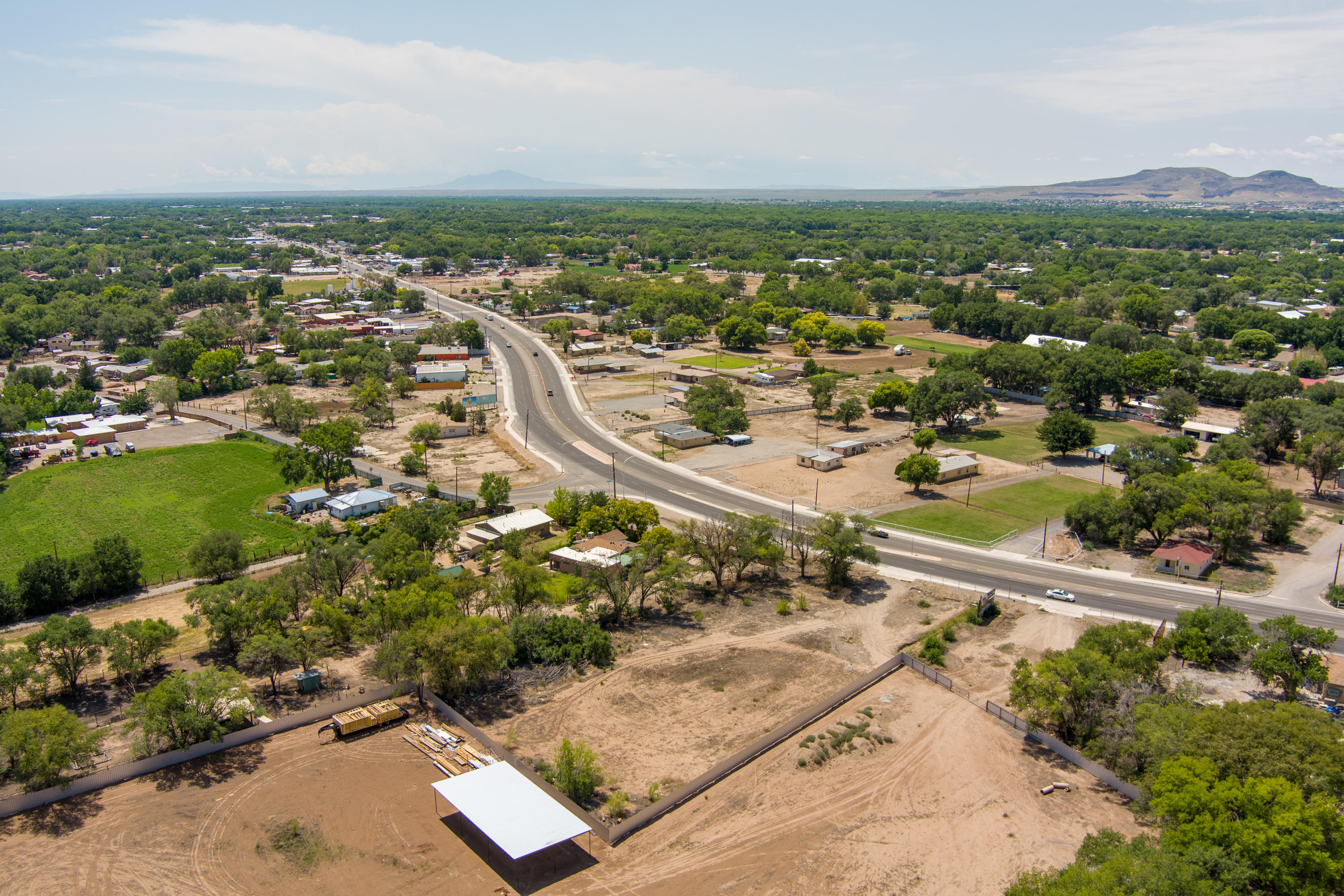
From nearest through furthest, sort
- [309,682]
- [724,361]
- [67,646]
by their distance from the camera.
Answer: [67,646] → [309,682] → [724,361]

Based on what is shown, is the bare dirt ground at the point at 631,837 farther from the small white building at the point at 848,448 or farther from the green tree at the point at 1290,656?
the small white building at the point at 848,448

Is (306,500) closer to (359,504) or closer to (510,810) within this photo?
(359,504)

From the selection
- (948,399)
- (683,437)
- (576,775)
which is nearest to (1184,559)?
(948,399)

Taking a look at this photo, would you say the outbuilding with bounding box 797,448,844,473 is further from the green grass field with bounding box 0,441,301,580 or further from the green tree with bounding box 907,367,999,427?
the green grass field with bounding box 0,441,301,580

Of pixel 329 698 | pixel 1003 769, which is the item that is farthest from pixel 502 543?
pixel 1003 769

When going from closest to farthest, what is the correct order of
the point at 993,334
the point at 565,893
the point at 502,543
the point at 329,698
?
the point at 565,893 < the point at 329,698 < the point at 502,543 < the point at 993,334

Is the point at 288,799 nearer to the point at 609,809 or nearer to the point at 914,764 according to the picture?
the point at 609,809

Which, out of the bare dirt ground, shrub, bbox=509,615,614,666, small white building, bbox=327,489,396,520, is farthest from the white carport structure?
small white building, bbox=327,489,396,520
